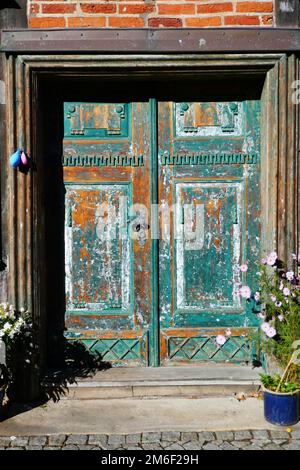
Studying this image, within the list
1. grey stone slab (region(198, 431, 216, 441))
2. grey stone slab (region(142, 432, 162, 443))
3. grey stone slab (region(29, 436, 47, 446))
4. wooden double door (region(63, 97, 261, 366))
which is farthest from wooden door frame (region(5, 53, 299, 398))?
grey stone slab (region(198, 431, 216, 441))

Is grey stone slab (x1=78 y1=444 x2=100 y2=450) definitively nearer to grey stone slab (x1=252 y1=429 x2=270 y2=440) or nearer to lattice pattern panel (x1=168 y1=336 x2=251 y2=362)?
grey stone slab (x1=252 y1=429 x2=270 y2=440)

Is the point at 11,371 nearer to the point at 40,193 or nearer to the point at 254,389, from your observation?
the point at 40,193

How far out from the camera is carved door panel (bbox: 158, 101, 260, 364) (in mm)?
5141

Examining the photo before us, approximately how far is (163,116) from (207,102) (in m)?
0.38

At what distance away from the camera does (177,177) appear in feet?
17.0

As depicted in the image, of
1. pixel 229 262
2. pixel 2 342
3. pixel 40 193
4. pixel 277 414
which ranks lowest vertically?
pixel 277 414

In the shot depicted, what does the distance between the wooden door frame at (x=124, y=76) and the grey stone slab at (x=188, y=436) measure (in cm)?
129

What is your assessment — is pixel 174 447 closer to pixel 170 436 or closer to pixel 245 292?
pixel 170 436

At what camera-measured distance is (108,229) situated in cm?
520

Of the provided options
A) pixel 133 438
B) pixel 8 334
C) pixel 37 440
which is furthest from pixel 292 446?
pixel 8 334

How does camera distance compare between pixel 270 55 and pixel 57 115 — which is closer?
pixel 270 55

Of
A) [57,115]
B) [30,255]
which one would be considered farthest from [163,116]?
[30,255]

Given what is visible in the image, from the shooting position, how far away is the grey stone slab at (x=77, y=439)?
4.19m

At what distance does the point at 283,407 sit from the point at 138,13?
3.08 meters
